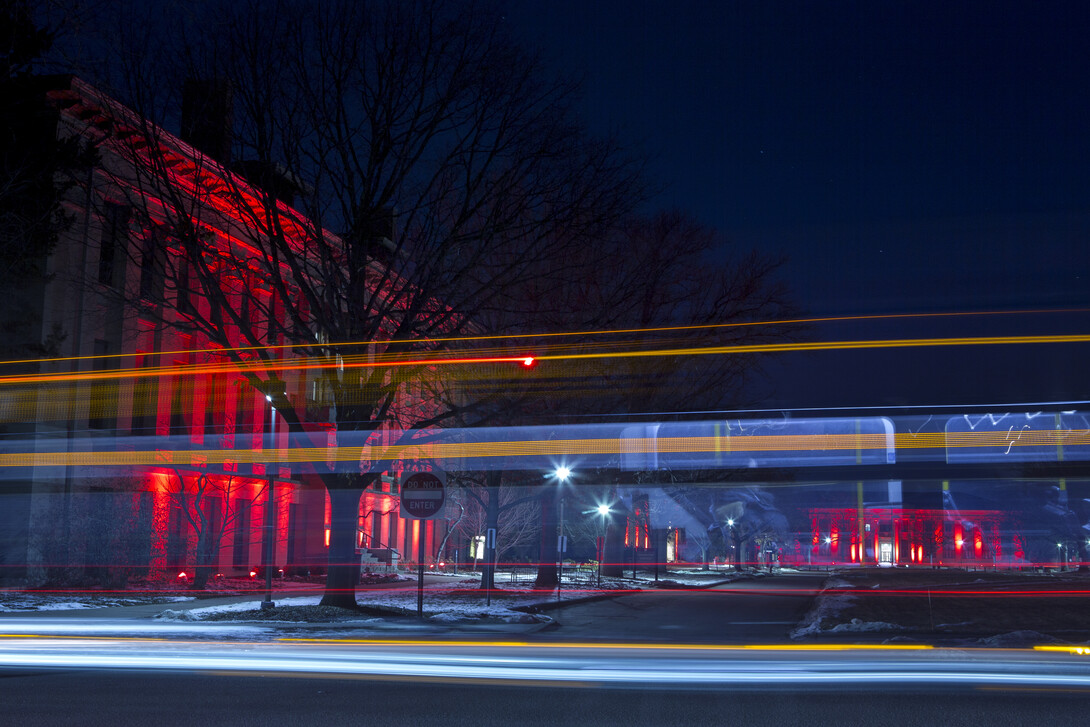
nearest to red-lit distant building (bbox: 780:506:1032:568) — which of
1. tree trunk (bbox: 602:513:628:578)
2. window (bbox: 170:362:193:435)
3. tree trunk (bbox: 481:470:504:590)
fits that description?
tree trunk (bbox: 602:513:628:578)

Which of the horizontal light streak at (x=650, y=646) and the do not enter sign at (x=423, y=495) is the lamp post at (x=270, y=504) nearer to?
the do not enter sign at (x=423, y=495)

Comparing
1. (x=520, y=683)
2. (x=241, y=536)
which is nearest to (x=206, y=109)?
(x=520, y=683)

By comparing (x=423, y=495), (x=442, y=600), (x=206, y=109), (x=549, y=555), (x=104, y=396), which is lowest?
(x=442, y=600)

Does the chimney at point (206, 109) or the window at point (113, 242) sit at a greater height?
the chimney at point (206, 109)

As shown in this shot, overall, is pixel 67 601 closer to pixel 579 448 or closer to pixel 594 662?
pixel 579 448

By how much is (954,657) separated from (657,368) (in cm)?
1478

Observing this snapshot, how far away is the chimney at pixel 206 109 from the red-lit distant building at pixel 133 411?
541 mm

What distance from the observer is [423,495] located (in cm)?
1795

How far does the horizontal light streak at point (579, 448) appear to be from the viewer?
41.9 feet

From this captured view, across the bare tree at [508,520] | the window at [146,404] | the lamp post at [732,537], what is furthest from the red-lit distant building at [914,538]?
the window at [146,404]

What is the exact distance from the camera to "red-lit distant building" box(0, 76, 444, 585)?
A: 2169 centimetres

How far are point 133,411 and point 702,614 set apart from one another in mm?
19262

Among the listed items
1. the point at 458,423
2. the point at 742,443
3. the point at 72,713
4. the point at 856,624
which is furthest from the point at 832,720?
the point at 458,423

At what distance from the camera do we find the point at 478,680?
33.8 feet
